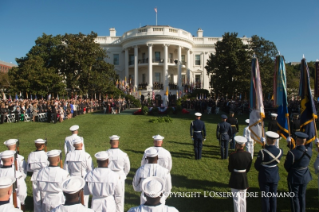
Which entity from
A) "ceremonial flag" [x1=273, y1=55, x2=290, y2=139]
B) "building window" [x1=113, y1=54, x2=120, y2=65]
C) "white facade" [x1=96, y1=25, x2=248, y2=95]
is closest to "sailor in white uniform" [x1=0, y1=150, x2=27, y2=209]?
"ceremonial flag" [x1=273, y1=55, x2=290, y2=139]

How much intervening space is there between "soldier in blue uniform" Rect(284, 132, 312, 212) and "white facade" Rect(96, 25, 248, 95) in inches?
1296

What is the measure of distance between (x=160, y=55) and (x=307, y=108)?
37.2 metres

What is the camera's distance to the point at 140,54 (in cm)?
4356

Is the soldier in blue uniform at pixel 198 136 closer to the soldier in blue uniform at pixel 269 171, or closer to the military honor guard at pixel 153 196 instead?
the soldier in blue uniform at pixel 269 171

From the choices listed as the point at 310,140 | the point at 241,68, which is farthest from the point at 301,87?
the point at 241,68

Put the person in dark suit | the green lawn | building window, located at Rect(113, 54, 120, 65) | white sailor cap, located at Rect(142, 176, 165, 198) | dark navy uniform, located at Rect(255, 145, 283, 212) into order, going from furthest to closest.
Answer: building window, located at Rect(113, 54, 120, 65) → the green lawn → the person in dark suit → dark navy uniform, located at Rect(255, 145, 283, 212) → white sailor cap, located at Rect(142, 176, 165, 198)

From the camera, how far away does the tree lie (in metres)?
29.3

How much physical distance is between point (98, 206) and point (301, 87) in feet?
21.6

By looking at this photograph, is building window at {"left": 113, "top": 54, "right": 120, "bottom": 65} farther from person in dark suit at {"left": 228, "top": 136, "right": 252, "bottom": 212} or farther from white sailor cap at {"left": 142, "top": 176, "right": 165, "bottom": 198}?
white sailor cap at {"left": 142, "top": 176, "right": 165, "bottom": 198}

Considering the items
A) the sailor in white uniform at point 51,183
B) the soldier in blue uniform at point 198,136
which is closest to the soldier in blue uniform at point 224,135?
the soldier in blue uniform at point 198,136

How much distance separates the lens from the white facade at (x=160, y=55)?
128 feet

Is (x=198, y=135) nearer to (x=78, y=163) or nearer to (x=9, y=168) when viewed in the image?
(x=78, y=163)

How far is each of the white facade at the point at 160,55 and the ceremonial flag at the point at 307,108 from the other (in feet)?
100

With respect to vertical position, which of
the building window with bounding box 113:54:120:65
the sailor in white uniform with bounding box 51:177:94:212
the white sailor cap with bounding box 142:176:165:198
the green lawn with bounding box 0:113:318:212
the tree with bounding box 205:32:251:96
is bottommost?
the green lawn with bounding box 0:113:318:212
